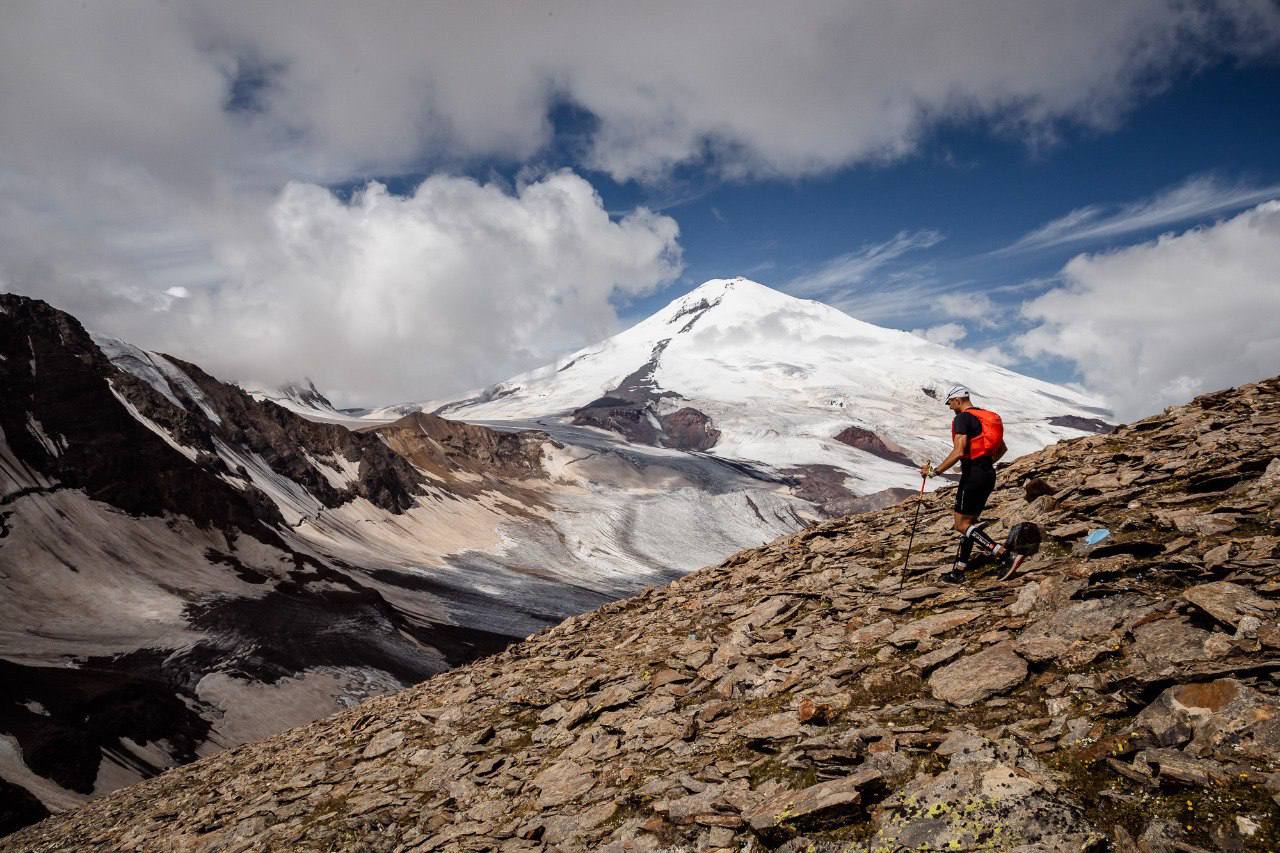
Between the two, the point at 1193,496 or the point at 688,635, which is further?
the point at 688,635

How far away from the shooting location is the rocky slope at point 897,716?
4.98 meters

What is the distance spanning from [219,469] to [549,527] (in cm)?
6416

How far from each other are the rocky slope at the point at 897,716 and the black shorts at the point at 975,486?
1027 mm

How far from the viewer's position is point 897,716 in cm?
681

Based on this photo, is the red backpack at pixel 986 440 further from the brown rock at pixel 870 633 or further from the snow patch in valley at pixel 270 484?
the snow patch in valley at pixel 270 484

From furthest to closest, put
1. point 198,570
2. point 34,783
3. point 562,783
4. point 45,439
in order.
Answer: point 198,570 → point 45,439 → point 34,783 → point 562,783

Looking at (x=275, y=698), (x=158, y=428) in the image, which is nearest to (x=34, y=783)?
(x=275, y=698)

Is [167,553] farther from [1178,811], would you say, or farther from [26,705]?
[1178,811]

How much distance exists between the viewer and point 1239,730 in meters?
4.79

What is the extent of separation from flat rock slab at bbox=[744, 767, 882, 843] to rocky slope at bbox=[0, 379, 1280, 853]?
21mm

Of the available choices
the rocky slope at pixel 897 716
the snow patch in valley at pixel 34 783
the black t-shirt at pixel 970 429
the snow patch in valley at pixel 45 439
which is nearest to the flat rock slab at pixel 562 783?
the rocky slope at pixel 897 716

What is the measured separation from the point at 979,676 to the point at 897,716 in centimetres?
96

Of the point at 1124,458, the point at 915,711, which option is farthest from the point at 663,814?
the point at 1124,458

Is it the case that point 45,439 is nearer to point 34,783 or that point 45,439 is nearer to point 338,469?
point 34,783
